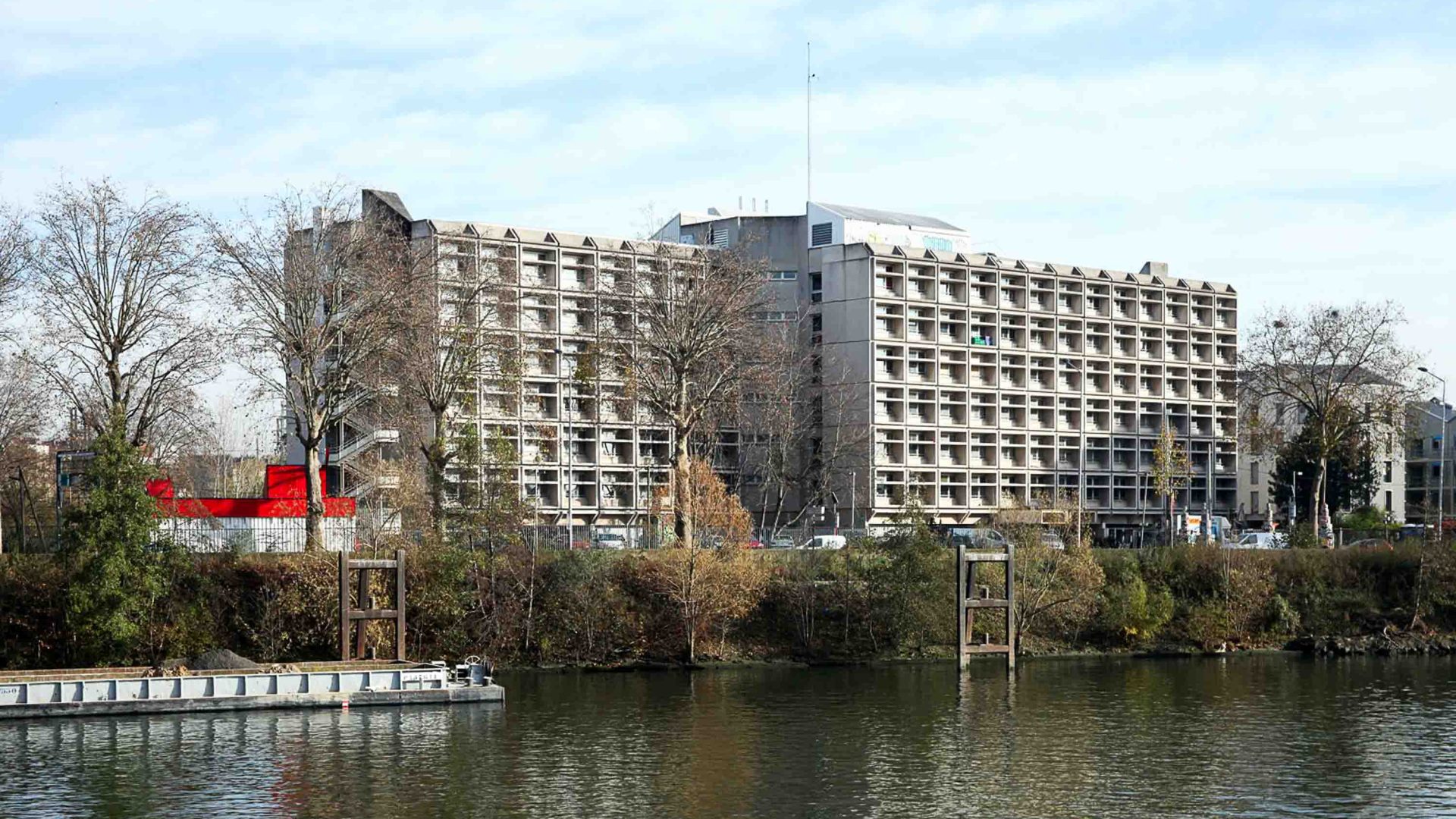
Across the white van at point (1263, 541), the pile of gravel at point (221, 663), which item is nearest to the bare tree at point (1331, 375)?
the white van at point (1263, 541)

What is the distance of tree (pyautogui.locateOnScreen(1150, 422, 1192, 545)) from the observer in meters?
132

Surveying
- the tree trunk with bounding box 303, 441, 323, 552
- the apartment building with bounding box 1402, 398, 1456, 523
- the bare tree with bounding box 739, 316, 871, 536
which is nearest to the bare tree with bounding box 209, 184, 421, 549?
the tree trunk with bounding box 303, 441, 323, 552

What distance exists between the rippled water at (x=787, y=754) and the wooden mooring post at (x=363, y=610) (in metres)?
5.65

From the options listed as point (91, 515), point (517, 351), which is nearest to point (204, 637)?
point (91, 515)

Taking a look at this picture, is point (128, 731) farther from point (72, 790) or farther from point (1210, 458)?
point (1210, 458)

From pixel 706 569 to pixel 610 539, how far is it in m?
19.5

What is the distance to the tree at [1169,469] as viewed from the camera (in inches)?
5192

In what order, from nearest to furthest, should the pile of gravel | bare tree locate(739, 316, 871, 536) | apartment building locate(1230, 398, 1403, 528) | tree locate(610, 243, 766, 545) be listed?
the pile of gravel < tree locate(610, 243, 766, 545) < bare tree locate(739, 316, 871, 536) < apartment building locate(1230, 398, 1403, 528)

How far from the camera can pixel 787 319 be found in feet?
445

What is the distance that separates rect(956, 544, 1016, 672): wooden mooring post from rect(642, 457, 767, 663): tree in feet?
32.7

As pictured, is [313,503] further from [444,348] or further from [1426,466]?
[1426,466]

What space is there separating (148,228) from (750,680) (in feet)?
120

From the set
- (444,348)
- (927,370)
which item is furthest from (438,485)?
(927,370)

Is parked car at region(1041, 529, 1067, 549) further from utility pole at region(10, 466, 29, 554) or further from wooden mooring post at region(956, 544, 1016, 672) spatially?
utility pole at region(10, 466, 29, 554)
